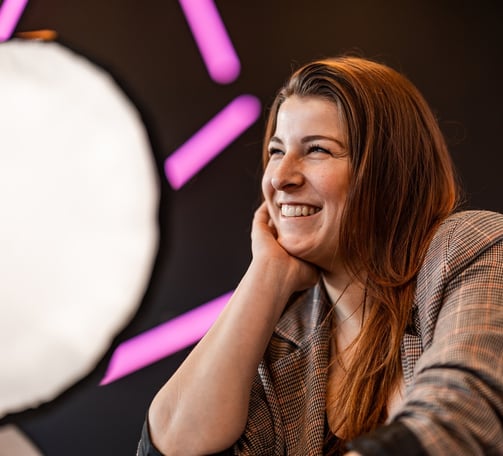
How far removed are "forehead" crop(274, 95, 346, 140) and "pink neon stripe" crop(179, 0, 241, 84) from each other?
2.71 feet

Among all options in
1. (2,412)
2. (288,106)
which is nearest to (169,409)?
(288,106)

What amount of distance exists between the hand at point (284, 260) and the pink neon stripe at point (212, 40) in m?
0.87

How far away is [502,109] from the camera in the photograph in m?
2.09

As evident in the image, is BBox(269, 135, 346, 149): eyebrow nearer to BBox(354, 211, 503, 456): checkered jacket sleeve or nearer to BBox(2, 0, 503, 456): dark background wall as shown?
BBox(354, 211, 503, 456): checkered jacket sleeve

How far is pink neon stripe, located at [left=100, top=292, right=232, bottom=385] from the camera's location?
7.00 feet

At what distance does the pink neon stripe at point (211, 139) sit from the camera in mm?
2152

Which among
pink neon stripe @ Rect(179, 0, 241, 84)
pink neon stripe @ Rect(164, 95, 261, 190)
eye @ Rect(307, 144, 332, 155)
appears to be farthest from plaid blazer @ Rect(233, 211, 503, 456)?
pink neon stripe @ Rect(179, 0, 241, 84)

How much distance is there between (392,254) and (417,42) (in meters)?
1.09

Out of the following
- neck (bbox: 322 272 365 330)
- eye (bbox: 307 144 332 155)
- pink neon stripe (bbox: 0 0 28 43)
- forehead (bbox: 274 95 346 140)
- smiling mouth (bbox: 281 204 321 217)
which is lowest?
neck (bbox: 322 272 365 330)

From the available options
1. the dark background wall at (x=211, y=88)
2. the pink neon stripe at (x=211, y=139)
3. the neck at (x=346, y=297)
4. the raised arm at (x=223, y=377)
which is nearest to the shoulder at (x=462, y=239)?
the neck at (x=346, y=297)

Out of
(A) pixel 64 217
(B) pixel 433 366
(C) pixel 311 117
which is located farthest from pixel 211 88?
(B) pixel 433 366

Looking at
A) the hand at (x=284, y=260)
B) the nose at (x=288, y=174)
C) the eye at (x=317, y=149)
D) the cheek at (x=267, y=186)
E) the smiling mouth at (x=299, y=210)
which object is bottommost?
the hand at (x=284, y=260)

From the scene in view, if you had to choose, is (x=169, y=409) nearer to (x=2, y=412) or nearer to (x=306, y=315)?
(x=306, y=315)

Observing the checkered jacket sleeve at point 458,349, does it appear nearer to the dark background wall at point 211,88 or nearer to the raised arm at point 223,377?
the raised arm at point 223,377
